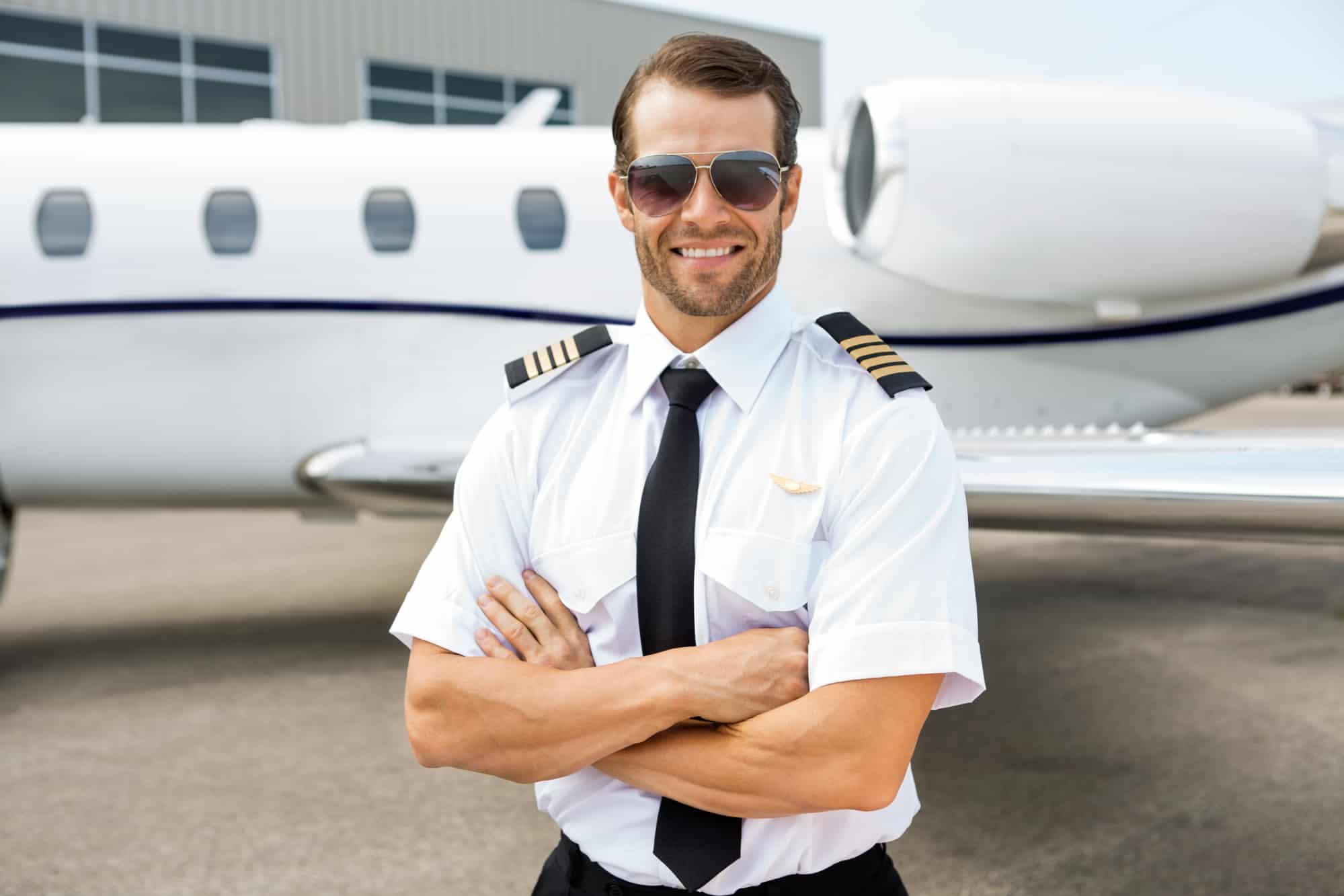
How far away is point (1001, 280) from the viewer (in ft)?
15.7

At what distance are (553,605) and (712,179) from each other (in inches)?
23.5

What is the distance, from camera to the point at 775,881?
144 centimetres

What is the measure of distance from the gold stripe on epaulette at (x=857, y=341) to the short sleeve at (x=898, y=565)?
11cm

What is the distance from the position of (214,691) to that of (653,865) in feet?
13.6

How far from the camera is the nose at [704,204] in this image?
1389mm

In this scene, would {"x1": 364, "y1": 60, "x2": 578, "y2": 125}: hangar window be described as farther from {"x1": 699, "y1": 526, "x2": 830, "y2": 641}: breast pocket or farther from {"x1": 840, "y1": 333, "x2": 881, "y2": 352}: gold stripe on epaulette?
{"x1": 699, "y1": 526, "x2": 830, "y2": 641}: breast pocket

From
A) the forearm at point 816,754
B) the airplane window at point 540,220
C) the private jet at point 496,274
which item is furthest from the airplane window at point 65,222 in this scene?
the forearm at point 816,754

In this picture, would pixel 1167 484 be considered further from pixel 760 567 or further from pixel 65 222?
pixel 65 222

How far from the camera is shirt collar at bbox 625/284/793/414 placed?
59.1 inches

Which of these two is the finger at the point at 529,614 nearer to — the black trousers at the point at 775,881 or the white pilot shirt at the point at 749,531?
the white pilot shirt at the point at 749,531

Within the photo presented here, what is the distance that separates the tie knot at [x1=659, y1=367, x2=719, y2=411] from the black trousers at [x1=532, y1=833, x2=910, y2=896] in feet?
2.03

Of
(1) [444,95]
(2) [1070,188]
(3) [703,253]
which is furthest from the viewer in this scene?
(1) [444,95]

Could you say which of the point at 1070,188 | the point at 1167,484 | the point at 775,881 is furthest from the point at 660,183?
the point at 1070,188

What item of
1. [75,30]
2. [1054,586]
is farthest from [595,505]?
[75,30]
